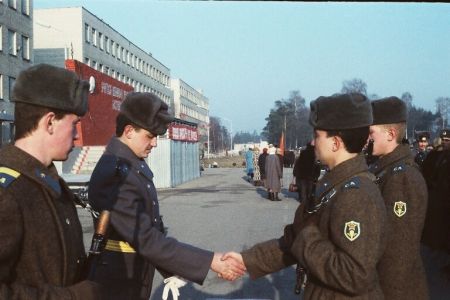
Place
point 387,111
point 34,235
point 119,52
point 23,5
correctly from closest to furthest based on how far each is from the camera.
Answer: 1. point 34,235
2. point 387,111
3. point 23,5
4. point 119,52

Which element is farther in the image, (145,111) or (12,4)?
(12,4)

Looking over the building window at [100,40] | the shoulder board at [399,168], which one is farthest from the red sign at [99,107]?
the building window at [100,40]

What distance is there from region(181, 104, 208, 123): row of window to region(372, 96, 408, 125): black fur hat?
10538 centimetres

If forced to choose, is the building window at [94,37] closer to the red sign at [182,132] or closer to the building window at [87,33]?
the building window at [87,33]

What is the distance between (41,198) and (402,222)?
2307 millimetres

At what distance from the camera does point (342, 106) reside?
2.55 meters

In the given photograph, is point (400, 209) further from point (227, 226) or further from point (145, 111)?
point (227, 226)

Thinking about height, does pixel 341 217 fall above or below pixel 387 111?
below

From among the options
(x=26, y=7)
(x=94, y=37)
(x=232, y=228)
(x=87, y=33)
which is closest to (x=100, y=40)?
(x=94, y=37)

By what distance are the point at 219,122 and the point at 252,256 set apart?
127 m

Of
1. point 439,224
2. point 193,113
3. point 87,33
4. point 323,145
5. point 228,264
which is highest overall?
point 87,33

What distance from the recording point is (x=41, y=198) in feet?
6.42

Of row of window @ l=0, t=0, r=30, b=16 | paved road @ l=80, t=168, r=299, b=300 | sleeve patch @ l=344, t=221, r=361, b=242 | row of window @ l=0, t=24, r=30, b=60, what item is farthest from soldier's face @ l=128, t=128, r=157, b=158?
row of window @ l=0, t=0, r=30, b=16

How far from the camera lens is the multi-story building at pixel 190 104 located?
106 meters
